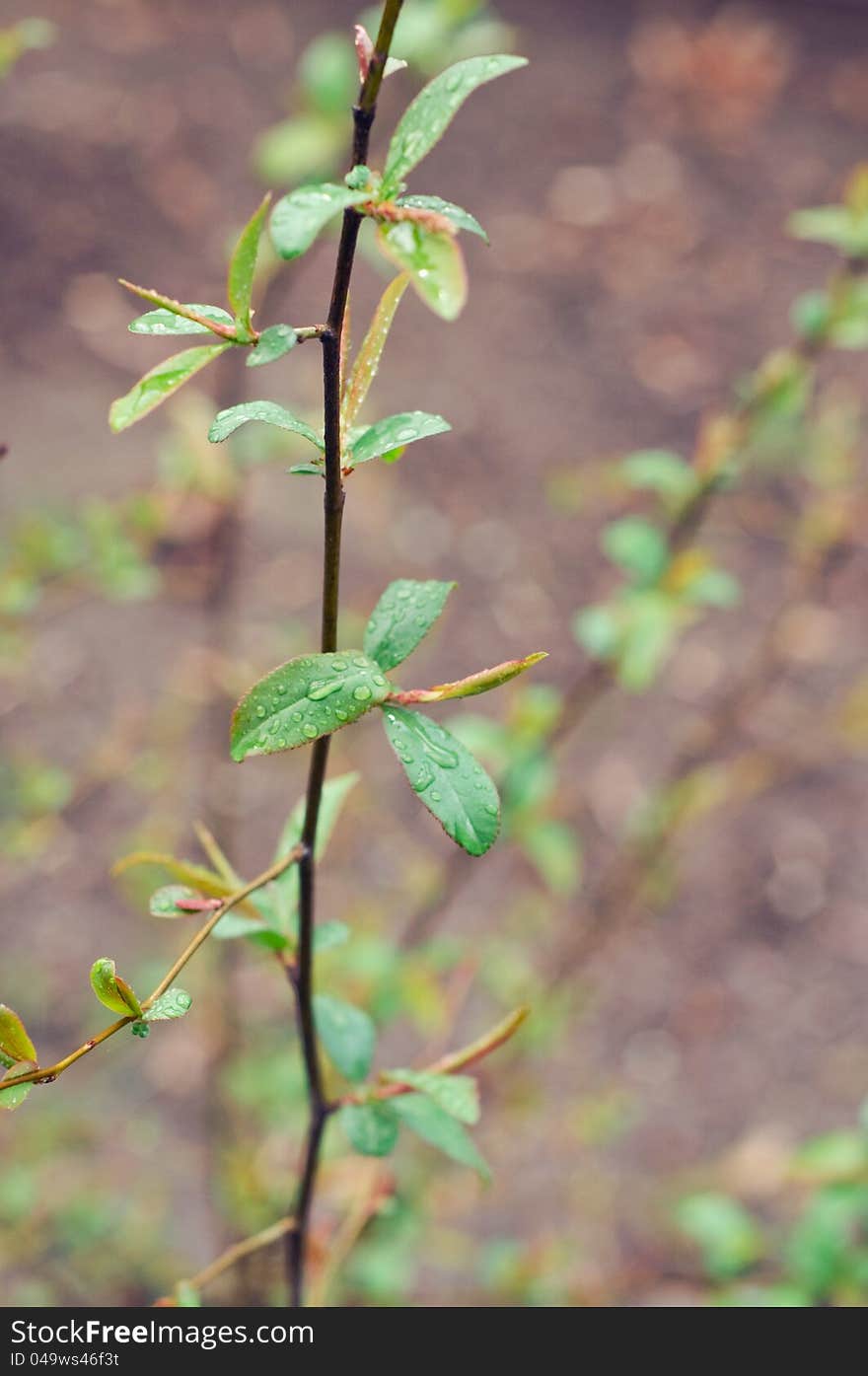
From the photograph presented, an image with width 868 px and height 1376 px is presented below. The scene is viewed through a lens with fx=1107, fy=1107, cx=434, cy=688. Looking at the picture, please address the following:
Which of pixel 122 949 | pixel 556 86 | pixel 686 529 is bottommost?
pixel 122 949

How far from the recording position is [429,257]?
0.40 metres

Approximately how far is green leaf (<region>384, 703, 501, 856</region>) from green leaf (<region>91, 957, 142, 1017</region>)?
0.13m

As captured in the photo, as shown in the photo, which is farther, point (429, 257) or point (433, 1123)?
point (433, 1123)

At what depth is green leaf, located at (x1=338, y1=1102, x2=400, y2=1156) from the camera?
578 mm

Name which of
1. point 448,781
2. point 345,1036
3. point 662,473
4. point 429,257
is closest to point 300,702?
point 448,781

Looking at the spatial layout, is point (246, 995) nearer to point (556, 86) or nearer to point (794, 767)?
point (794, 767)

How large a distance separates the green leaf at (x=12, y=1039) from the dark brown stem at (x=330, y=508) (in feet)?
0.44

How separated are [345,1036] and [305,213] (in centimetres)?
44

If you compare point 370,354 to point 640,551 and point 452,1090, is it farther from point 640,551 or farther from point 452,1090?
point 640,551

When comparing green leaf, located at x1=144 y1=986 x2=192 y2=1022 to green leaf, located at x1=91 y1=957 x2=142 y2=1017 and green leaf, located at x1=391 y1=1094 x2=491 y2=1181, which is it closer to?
green leaf, located at x1=91 y1=957 x2=142 y2=1017

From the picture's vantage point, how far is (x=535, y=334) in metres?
2.68
